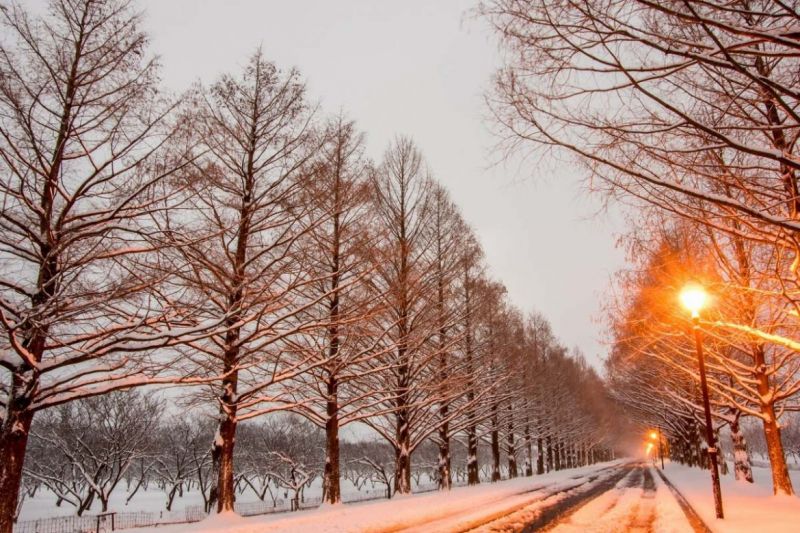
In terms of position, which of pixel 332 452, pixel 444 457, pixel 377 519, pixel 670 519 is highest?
pixel 332 452

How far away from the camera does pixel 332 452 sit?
45.6ft

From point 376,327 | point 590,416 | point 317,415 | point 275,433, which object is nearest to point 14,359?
point 317,415

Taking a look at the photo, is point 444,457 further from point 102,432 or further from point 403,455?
point 102,432

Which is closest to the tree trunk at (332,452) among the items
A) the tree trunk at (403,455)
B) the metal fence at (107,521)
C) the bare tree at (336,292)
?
the bare tree at (336,292)

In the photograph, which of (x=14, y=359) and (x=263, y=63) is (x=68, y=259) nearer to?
(x=14, y=359)

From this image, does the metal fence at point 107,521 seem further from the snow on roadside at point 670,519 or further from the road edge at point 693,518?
the road edge at point 693,518

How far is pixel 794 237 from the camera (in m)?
5.31

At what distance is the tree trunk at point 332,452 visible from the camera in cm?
1340

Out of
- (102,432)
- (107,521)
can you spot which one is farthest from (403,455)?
(102,432)

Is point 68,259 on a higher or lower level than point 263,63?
lower

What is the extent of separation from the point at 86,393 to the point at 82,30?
5.97m

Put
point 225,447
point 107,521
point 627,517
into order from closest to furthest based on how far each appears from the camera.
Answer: point 225,447 → point 627,517 → point 107,521

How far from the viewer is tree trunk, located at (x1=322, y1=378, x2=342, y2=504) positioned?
44.0 feet

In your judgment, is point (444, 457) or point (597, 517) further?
point (444, 457)
